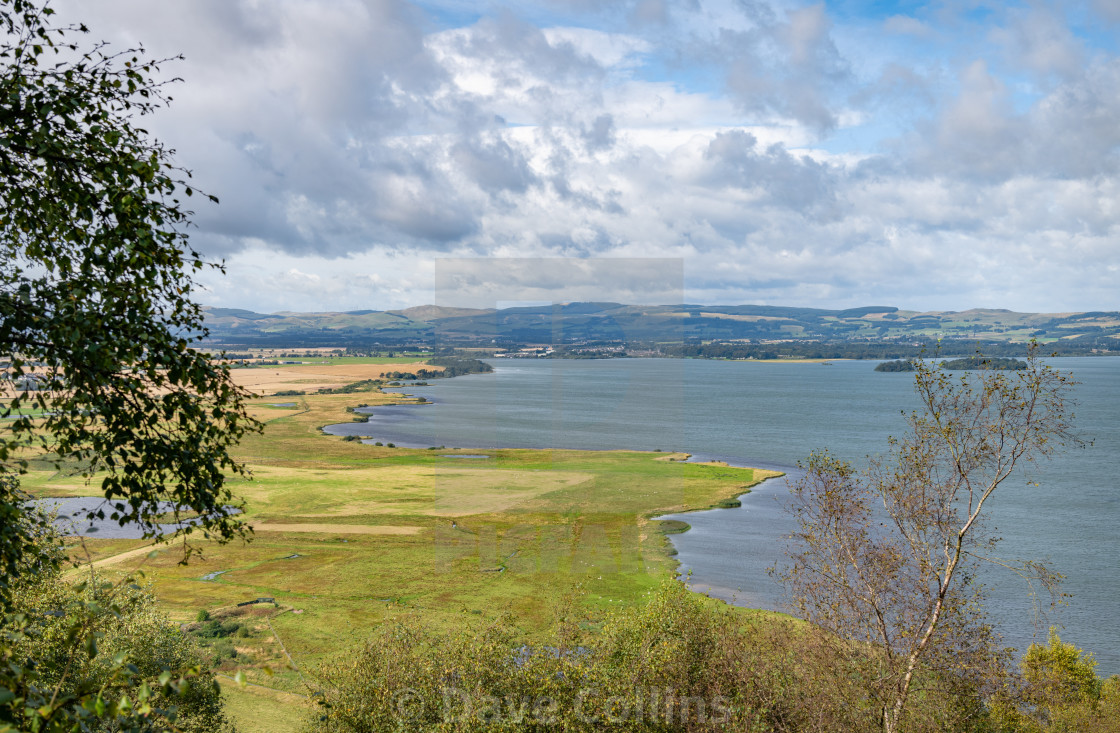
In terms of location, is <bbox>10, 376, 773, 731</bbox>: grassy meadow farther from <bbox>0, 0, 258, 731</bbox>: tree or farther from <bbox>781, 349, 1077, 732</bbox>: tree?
<bbox>0, 0, 258, 731</bbox>: tree

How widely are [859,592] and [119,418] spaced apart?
17476 mm

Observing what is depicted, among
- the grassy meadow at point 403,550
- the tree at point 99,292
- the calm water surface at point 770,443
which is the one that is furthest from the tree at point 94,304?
the calm water surface at point 770,443

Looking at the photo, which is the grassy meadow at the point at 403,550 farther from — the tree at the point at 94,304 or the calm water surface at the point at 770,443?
the tree at the point at 94,304

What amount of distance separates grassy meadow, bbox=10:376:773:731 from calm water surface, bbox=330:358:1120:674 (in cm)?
551

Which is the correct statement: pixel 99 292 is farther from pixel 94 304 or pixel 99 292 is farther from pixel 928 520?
pixel 928 520

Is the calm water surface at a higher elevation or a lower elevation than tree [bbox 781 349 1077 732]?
lower

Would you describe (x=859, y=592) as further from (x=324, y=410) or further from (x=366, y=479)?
(x=324, y=410)

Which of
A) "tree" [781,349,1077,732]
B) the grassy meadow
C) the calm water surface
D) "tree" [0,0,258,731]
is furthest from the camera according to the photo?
the calm water surface

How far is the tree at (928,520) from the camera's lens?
1622 cm

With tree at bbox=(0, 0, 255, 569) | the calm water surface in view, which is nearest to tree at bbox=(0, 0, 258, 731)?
tree at bbox=(0, 0, 255, 569)

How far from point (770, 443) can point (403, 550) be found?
62.4 metres

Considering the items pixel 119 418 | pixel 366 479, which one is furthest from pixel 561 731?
pixel 366 479

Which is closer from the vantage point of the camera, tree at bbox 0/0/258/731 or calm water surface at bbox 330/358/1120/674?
tree at bbox 0/0/258/731

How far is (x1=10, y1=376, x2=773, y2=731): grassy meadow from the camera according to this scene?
36562 millimetres
